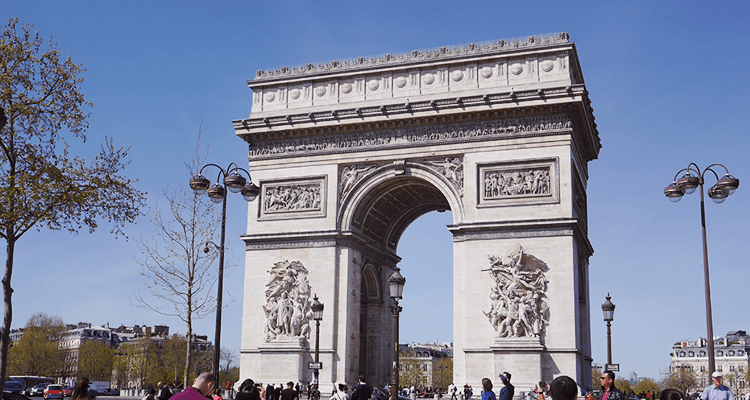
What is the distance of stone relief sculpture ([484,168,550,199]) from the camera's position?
28.0 metres

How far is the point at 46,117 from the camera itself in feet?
53.3

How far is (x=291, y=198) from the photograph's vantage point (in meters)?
31.2

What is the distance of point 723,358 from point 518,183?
11503 cm

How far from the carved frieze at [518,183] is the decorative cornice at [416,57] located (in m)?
4.45

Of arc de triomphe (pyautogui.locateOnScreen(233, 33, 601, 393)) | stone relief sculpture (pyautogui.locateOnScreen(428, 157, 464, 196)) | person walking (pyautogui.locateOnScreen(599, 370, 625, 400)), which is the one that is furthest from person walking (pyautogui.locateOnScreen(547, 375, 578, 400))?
stone relief sculpture (pyautogui.locateOnScreen(428, 157, 464, 196))

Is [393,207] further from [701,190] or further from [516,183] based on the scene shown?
[701,190]

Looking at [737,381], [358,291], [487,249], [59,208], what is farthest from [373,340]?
[737,381]

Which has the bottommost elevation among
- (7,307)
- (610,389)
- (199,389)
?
(610,389)

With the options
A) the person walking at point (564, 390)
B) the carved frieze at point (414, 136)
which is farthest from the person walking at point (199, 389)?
the carved frieze at point (414, 136)

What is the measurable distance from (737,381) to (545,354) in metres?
108

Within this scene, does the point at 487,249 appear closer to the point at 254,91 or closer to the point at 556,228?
the point at 556,228

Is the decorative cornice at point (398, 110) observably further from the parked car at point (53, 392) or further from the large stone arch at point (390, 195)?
the parked car at point (53, 392)

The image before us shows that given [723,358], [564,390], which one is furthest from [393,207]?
[723,358]

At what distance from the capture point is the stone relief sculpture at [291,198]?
30.9 m
